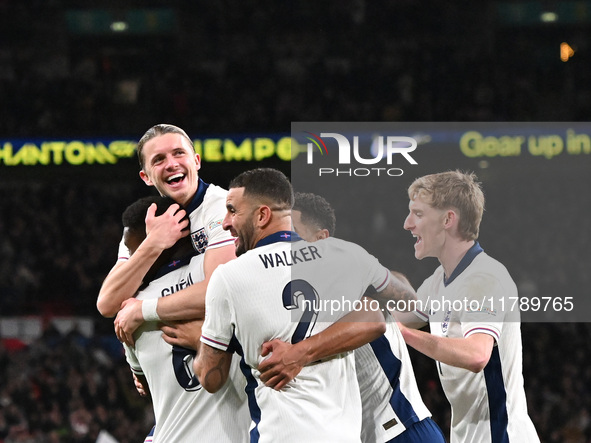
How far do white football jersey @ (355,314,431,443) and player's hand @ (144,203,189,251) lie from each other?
41.2 inches

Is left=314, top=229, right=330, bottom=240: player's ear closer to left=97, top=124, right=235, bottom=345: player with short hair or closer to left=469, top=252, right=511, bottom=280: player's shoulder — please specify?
left=97, top=124, right=235, bottom=345: player with short hair

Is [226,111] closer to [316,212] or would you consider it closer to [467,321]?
[316,212]

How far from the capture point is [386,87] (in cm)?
1958

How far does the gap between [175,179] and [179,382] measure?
105 cm

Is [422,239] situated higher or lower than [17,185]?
lower

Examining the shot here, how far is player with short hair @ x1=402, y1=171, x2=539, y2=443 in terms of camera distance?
13.4 feet

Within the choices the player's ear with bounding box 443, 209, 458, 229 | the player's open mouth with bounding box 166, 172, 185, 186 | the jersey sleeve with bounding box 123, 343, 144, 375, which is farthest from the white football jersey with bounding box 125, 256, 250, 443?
the player's ear with bounding box 443, 209, 458, 229

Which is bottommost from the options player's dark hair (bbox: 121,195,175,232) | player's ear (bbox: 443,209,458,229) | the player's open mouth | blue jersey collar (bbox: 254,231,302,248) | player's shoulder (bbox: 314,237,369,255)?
player's shoulder (bbox: 314,237,369,255)

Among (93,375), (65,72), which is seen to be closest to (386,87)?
(65,72)

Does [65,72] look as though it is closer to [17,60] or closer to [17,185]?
[17,60]

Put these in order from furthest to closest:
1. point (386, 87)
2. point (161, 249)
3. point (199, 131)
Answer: point (386, 87)
point (199, 131)
point (161, 249)

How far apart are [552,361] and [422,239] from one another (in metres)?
10.3

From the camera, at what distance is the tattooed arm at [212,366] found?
3.79 metres

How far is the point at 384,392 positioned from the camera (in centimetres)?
424
